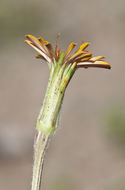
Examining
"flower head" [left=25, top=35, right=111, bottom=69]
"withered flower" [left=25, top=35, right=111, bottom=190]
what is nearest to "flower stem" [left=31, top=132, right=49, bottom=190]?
"withered flower" [left=25, top=35, right=111, bottom=190]

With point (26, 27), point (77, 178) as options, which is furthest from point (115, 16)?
point (77, 178)

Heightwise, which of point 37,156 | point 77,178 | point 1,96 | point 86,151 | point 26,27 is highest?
point 26,27

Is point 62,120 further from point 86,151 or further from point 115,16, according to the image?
point 115,16

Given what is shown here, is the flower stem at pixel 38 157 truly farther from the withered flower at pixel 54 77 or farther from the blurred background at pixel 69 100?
the blurred background at pixel 69 100

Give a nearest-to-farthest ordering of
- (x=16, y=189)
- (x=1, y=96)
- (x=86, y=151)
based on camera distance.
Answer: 1. (x=16, y=189)
2. (x=86, y=151)
3. (x=1, y=96)

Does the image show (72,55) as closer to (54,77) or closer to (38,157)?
(54,77)

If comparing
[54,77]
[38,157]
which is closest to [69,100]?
[54,77]

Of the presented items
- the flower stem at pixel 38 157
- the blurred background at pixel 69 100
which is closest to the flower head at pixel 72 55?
the flower stem at pixel 38 157
